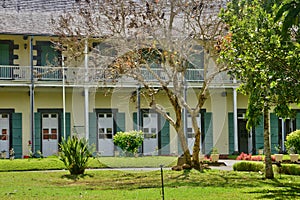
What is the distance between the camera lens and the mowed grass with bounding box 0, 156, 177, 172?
68.3ft

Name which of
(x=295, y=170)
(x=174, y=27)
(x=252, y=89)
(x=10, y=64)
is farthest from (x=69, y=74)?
(x=252, y=89)

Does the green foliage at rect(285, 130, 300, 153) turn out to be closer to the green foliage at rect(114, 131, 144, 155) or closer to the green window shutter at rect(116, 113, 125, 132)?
the green foliage at rect(114, 131, 144, 155)

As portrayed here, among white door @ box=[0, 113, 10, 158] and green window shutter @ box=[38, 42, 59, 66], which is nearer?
white door @ box=[0, 113, 10, 158]

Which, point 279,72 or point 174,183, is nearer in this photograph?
point 279,72

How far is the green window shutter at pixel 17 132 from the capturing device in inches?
1046

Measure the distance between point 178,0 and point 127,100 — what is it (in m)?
9.69

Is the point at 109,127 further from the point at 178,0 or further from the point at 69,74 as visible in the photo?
the point at 178,0

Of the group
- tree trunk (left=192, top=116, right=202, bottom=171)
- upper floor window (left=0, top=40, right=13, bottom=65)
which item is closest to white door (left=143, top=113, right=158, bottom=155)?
upper floor window (left=0, top=40, right=13, bottom=65)

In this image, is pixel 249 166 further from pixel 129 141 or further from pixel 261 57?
pixel 261 57

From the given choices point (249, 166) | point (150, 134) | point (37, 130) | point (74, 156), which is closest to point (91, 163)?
point (74, 156)

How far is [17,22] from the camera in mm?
27016

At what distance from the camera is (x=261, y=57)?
11.1m

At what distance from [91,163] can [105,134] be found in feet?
20.1

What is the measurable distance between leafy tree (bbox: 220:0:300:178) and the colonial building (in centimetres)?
1295
